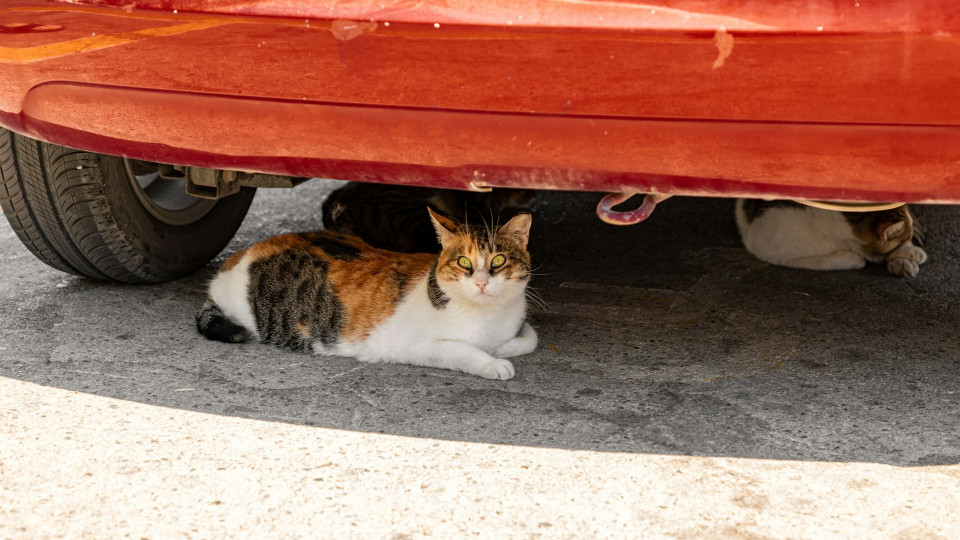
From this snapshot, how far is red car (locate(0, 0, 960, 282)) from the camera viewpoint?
1909 mm

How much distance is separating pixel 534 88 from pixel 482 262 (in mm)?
994

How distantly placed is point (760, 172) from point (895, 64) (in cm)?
33

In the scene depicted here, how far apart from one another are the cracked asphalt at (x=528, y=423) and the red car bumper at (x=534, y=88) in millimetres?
633

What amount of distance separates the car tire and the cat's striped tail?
1.23 feet

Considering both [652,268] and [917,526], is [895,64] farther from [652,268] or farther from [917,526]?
[652,268]

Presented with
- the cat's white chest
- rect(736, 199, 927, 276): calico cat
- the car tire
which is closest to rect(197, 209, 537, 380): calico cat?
the cat's white chest

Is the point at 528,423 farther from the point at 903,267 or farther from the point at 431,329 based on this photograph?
the point at 903,267

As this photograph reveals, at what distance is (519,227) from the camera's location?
10.2 ft

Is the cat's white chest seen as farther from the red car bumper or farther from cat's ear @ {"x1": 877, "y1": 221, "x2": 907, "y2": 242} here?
cat's ear @ {"x1": 877, "y1": 221, "x2": 907, "y2": 242}

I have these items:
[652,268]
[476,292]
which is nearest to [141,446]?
[476,292]

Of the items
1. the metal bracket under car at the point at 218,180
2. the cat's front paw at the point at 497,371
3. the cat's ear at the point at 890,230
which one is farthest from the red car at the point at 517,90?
the cat's ear at the point at 890,230

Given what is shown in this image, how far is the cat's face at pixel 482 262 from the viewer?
2949 millimetres

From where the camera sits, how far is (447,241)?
304 centimetres

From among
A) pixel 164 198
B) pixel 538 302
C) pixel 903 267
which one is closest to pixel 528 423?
pixel 538 302
